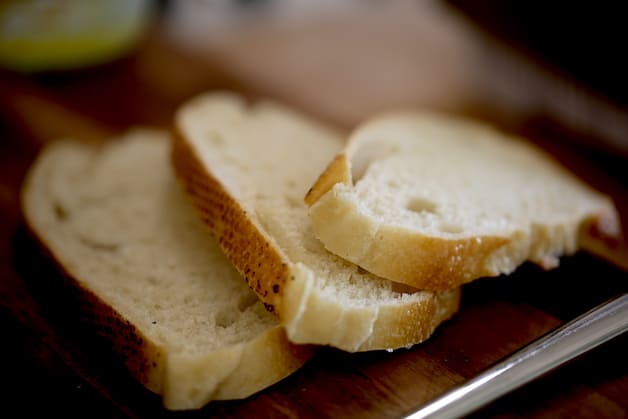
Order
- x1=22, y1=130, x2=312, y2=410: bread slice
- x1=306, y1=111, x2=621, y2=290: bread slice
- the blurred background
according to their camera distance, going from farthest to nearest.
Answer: the blurred background
x1=306, y1=111, x2=621, y2=290: bread slice
x1=22, y1=130, x2=312, y2=410: bread slice

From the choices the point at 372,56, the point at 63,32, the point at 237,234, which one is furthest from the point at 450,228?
the point at 63,32

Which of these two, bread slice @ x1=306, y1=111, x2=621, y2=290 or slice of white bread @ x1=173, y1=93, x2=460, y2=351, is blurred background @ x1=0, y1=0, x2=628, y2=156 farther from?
slice of white bread @ x1=173, y1=93, x2=460, y2=351

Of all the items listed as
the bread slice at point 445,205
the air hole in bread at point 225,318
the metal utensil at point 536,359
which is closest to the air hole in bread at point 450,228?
the bread slice at point 445,205

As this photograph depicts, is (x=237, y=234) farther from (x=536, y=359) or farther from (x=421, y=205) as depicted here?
(x=536, y=359)

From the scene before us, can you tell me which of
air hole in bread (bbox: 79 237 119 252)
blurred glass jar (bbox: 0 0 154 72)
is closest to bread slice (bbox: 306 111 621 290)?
air hole in bread (bbox: 79 237 119 252)

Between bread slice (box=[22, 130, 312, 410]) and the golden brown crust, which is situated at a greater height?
the golden brown crust

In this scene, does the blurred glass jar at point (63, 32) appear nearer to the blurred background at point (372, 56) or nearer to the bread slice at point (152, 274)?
the blurred background at point (372, 56)

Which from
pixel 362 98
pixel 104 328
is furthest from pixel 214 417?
pixel 362 98
